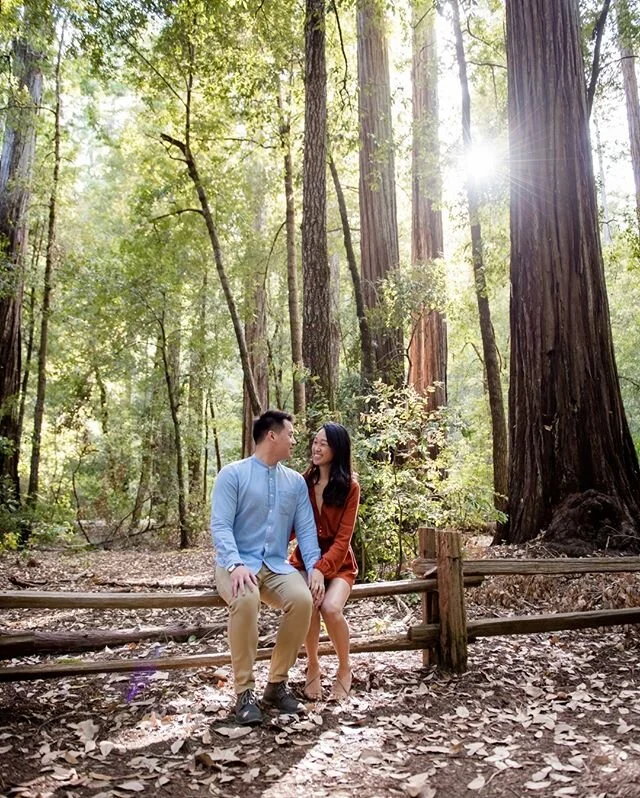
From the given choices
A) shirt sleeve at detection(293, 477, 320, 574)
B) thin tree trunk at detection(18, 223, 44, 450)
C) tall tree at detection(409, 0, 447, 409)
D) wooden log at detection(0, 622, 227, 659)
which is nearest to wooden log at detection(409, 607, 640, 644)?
shirt sleeve at detection(293, 477, 320, 574)

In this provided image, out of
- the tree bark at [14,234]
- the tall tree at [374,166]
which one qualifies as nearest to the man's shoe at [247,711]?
the tall tree at [374,166]

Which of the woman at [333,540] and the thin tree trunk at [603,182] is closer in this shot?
the woman at [333,540]

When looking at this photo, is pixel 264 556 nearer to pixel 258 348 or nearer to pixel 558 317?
pixel 558 317

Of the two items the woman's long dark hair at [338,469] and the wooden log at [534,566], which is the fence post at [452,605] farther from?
the woman's long dark hair at [338,469]

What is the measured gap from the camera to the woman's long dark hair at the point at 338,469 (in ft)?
13.6

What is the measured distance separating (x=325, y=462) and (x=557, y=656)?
2372 millimetres

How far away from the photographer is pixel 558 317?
766cm

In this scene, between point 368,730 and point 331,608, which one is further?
point 331,608

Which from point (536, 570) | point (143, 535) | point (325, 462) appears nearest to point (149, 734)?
point (325, 462)

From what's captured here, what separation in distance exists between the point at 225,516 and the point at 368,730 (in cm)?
143

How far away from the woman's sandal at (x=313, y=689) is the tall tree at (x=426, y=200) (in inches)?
291

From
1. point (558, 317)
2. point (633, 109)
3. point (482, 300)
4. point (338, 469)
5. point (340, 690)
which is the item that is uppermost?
point (633, 109)

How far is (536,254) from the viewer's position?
788 centimetres

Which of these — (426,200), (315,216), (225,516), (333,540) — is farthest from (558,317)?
(426,200)
